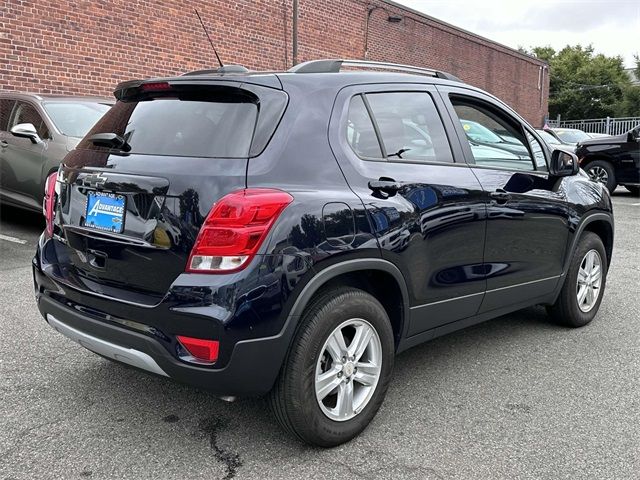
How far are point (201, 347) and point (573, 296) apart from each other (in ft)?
10.1

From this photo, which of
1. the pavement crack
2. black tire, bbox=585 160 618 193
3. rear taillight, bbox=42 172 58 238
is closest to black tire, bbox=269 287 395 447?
the pavement crack

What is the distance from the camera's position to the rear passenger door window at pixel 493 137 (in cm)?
365

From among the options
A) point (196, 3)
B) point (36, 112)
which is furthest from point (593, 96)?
point (36, 112)

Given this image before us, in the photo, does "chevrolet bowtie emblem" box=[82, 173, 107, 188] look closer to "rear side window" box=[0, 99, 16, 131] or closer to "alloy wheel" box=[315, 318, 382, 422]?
"alloy wheel" box=[315, 318, 382, 422]

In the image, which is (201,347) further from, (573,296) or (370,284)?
(573,296)

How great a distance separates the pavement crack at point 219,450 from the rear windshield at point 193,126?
133 cm

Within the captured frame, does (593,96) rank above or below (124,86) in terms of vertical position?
above

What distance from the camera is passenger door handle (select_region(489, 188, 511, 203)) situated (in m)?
3.60

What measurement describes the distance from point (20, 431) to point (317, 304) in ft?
5.13

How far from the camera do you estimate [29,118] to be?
305 inches

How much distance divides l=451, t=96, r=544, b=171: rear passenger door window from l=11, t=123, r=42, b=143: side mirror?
557 centimetres

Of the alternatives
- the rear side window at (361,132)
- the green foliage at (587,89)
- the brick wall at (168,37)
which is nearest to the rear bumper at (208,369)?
the rear side window at (361,132)

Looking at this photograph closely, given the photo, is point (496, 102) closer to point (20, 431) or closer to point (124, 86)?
point (124, 86)

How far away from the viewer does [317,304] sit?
2.68 meters
